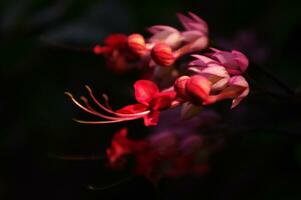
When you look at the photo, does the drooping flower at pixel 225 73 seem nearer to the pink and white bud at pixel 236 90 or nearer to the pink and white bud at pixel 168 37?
the pink and white bud at pixel 236 90

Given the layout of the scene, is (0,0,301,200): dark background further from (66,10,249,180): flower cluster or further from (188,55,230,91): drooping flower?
(188,55,230,91): drooping flower

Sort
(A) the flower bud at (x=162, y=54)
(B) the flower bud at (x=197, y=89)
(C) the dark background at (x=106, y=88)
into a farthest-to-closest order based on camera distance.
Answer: (C) the dark background at (x=106, y=88) < (A) the flower bud at (x=162, y=54) < (B) the flower bud at (x=197, y=89)

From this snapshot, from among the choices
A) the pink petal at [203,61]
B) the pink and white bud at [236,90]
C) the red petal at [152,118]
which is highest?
the pink petal at [203,61]

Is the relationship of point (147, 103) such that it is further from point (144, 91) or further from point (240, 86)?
point (240, 86)

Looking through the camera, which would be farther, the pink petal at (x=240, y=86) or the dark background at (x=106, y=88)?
the dark background at (x=106, y=88)

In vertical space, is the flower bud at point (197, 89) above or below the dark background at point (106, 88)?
above

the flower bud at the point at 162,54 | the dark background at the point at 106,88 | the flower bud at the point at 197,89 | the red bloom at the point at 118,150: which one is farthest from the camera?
the dark background at the point at 106,88

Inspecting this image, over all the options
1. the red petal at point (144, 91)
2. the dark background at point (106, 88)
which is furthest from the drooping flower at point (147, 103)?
the dark background at point (106, 88)

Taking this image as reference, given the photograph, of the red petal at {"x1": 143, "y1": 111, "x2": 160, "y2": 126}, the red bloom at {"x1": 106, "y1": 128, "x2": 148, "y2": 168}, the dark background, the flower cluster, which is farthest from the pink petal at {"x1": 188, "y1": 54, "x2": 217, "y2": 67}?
the dark background
